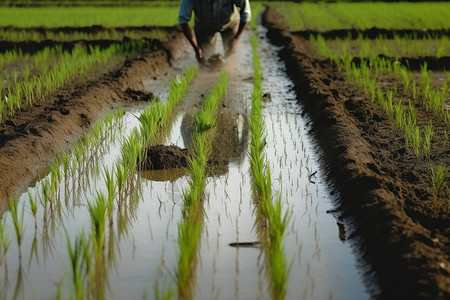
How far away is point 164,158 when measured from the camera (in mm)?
4684

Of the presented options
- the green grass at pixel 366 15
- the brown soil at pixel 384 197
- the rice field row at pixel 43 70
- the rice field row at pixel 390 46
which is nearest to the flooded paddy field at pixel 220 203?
the brown soil at pixel 384 197

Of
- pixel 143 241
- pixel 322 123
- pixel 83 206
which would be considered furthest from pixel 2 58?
pixel 143 241

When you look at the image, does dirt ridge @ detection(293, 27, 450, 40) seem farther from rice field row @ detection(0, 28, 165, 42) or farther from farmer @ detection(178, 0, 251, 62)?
farmer @ detection(178, 0, 251, 62)

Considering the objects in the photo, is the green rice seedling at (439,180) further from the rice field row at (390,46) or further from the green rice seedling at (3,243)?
the rice field row at (390,46)

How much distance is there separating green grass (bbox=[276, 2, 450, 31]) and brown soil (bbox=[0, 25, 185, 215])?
561 centimetres

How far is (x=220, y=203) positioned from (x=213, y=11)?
4.42m

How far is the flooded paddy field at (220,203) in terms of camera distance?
9.57 ft

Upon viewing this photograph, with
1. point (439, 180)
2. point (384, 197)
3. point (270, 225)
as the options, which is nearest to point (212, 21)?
point (439, 180)

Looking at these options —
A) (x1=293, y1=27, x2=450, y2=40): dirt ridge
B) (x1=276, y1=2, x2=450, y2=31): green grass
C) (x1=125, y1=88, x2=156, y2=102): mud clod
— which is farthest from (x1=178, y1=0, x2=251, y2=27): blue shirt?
(x1=276, y1=2, x2=450, y2=31): green grass

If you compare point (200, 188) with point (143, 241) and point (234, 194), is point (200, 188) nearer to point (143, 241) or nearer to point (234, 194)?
point (234, 194)

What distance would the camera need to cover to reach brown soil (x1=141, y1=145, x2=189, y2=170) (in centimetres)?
467

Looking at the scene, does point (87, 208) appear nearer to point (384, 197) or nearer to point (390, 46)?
point (384, 197)

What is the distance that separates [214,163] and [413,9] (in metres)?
12.7

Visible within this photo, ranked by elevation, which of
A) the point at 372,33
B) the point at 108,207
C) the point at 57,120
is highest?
the point at 372,33
